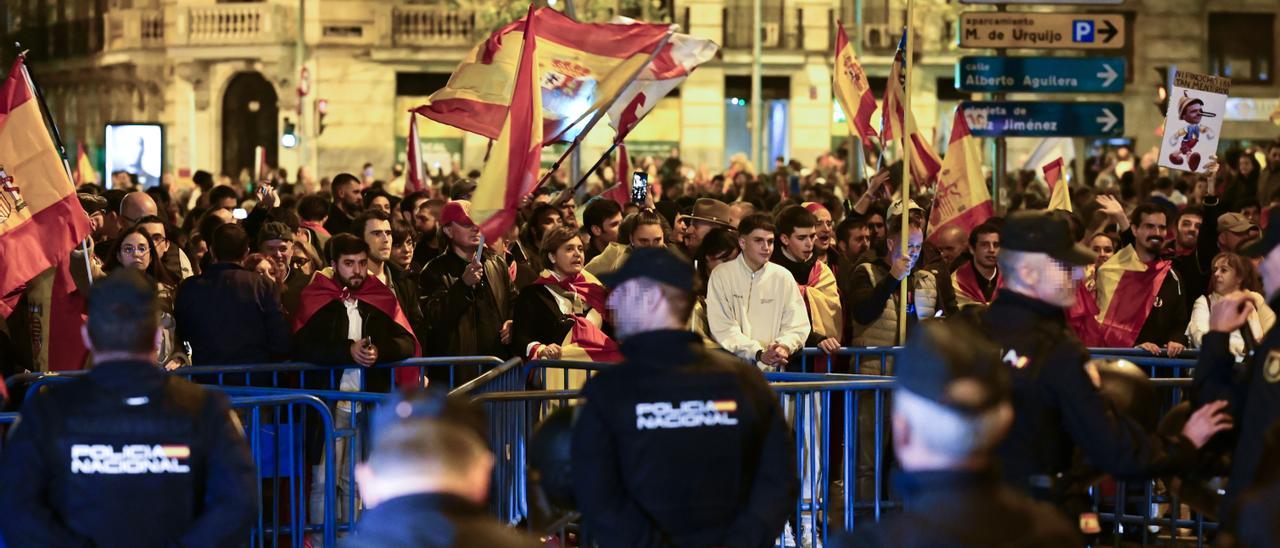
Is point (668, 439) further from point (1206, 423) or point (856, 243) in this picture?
point (856, 243)

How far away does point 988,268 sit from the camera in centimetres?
1153

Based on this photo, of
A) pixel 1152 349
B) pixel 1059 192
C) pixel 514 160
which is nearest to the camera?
pixel 514 160

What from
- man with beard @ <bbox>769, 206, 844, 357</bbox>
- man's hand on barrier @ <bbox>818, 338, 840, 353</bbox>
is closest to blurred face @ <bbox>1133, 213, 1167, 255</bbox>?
man with beard @ <bbox>769, 206, 844, 357</bbox>

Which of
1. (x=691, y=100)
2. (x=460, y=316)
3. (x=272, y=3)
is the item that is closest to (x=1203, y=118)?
(x=460, y=316)

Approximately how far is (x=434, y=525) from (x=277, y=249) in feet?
26.5

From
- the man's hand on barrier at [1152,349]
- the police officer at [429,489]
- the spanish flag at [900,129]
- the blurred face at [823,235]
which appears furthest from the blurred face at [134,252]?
the spanish flag at [900,129]

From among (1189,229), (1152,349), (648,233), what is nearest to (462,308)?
(648,233)

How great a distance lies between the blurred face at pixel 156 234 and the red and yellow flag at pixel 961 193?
5.02 meters

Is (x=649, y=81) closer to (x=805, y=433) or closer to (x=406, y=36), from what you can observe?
(x=805, y=433)

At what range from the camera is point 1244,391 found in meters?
6.22

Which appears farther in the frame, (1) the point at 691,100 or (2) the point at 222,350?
(1) the point at 691,100

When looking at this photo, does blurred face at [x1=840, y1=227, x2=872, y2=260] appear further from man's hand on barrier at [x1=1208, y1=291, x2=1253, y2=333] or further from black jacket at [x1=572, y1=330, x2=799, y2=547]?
black jacket at [x1=572, y1=330, x2=799, y2=547]

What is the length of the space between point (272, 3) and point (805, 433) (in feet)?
129

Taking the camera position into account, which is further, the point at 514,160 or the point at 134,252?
the point at 134,252
